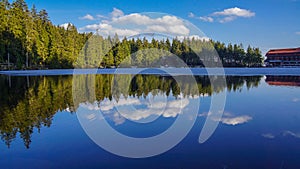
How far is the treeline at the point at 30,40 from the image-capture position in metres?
41.2

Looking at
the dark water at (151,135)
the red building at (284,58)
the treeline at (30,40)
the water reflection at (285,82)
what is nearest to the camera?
the dark water at (151,135)

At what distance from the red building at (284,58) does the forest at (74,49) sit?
3.07 meters

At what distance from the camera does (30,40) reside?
44812mm

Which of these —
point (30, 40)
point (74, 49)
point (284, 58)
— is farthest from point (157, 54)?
point (284, 58)

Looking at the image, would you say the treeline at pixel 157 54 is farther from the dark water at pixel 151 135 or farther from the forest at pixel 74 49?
the dark water at pixel 151 135

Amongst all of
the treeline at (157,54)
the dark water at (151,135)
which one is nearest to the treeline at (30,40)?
the treeline at (157,54)

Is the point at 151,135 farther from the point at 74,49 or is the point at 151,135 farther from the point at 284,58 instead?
the point at 284,58

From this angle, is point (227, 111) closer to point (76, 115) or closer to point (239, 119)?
point (239, 119)

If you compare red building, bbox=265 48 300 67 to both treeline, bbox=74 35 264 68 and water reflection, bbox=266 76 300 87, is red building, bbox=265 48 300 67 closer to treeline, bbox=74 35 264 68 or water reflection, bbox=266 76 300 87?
treeline, bbox=74 35 264 68

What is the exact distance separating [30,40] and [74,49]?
17050mm

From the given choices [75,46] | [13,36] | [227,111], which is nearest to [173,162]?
[227,111]

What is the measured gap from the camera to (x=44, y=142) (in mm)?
Result: 5219

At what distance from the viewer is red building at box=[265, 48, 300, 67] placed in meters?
74.8

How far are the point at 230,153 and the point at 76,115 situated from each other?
500 cm
